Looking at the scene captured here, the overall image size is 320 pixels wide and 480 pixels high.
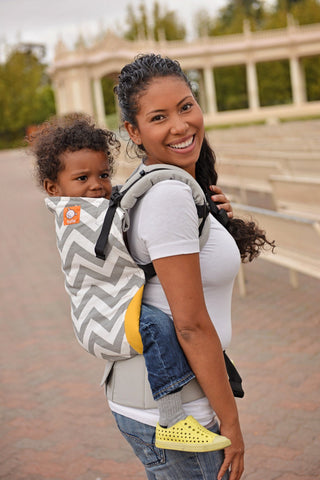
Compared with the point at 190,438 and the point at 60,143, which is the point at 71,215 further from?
the point at 190,438

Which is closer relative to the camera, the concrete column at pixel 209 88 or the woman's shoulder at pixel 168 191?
the woman's shoulder at pixel 168 191

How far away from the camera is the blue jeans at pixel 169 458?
181cm

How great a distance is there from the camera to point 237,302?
22.8ft

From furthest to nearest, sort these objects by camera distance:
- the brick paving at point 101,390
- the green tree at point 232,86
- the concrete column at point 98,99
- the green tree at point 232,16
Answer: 1. the green tree at point 232,16
2. the green tree at point 232,86
3. the concrete column at point 98,99
4. the brick paving at point 101,390

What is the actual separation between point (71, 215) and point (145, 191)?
283 mm

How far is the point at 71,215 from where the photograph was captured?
1.91 meters

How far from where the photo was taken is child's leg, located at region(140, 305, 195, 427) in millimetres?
1764

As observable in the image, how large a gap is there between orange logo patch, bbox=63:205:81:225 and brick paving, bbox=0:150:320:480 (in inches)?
90.9

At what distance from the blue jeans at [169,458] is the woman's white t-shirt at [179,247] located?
4 centimetres

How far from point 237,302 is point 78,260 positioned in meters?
5.21

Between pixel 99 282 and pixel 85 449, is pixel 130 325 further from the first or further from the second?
pixel 85 449

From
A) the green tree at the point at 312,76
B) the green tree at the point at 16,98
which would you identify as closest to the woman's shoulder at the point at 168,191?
the green tree at the point at 312,76

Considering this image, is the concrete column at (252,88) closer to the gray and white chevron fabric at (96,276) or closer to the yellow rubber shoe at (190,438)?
the gray and white chevron fabric at (96,276)

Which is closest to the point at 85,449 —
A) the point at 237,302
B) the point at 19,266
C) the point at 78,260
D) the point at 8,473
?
the point at 8,473
